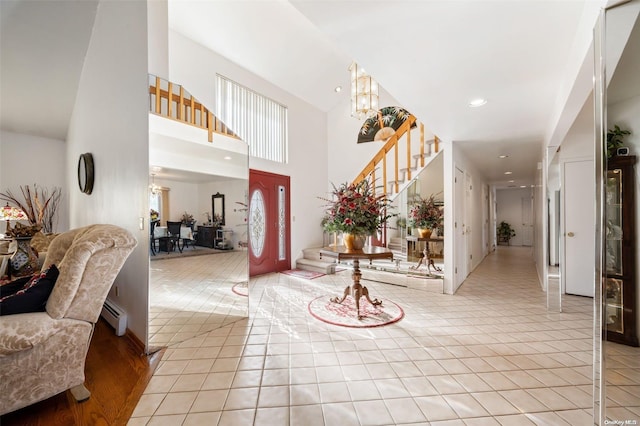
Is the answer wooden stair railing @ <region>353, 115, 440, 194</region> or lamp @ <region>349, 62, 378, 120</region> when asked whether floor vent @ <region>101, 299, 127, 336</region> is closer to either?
wooden stair railing @ <region>353, 115, 440, 194</region>

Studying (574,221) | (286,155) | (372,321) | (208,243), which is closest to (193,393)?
(208,243)

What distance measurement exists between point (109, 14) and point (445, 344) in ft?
14.8

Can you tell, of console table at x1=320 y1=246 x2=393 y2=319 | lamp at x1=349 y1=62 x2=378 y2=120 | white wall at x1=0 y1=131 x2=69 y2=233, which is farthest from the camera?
white wall at x1=0 y1=131 x2=69 y2=233

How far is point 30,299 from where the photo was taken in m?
1.52

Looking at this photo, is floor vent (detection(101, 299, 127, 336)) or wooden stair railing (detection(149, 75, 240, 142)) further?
floor vent (detection(101, 299, 127, 336))

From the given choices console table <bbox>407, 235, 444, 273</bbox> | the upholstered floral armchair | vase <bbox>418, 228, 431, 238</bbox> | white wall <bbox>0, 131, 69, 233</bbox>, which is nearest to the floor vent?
the upholstered floral armchair

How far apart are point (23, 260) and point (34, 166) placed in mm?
3222

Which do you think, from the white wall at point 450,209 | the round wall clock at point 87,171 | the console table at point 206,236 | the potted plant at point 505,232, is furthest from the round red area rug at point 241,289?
the potted plant at point 505,232

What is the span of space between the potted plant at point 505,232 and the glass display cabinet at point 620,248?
32.3 ft

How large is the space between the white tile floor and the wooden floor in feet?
0.35

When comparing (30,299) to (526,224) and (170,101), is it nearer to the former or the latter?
(170,101)

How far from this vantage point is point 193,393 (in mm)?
1654

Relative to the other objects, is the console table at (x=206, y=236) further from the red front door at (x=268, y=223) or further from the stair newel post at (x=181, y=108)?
the red front door at (x=268, y=223)

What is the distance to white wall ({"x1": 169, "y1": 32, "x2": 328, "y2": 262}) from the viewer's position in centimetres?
404
